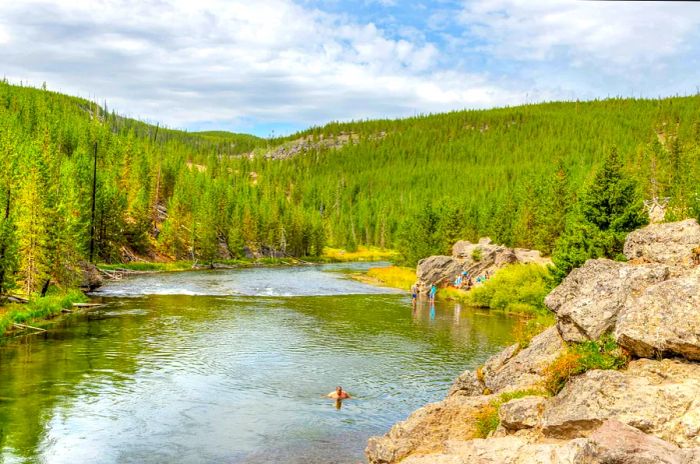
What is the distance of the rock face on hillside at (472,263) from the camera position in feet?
293

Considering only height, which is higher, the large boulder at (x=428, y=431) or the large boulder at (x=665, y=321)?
the large boulder at (x=665, y=321)

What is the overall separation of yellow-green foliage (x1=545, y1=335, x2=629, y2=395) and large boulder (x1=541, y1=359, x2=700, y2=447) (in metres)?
0.56

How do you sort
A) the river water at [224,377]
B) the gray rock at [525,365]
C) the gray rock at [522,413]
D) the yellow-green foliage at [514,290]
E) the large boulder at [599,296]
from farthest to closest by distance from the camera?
the yellow-green foliage at [514,290]
the river water at [224,377]
the gray rock at [525,365]
the large boulder at [599,296]
the gray rock at [522,413]

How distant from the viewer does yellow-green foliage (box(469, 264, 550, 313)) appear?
7044 centimetres

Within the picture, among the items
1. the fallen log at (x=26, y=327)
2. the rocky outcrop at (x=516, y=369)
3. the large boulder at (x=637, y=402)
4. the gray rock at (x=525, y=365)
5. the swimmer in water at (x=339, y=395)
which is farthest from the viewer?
the fallen log at (x=26, y=327)

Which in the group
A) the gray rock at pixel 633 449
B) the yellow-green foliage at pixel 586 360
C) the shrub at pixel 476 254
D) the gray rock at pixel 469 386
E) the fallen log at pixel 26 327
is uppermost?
the shrub at pixel 476 254

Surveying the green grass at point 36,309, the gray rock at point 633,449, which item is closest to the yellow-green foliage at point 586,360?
the gray rock at point 633,449

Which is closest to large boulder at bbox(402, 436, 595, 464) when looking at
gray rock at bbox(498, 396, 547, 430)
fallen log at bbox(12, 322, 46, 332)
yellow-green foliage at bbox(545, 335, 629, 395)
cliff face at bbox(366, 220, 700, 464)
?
cliff face at bbox(366, 220, 700, 464)

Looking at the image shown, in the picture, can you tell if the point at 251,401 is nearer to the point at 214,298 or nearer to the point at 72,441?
the point at 72,441

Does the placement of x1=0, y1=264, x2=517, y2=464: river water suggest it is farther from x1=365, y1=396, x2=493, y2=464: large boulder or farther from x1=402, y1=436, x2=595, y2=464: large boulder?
x1=402, y1=436, x2=595, y2=464: large boulder

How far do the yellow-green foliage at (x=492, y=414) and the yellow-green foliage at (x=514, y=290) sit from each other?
48.3 metres

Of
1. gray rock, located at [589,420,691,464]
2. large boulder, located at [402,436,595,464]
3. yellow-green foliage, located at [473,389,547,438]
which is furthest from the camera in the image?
yellow-green foliage, located at [473,389,547,438]

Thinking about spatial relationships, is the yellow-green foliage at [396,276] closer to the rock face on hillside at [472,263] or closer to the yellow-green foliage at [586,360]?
the rock face on hillside at [472,263]

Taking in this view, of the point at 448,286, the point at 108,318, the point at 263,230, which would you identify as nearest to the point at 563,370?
the point at 108,318
